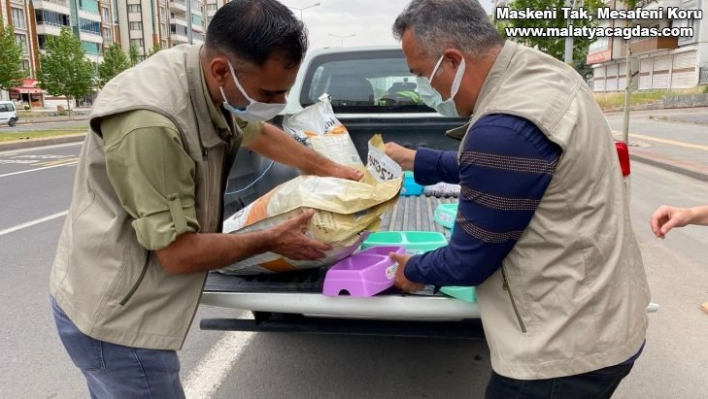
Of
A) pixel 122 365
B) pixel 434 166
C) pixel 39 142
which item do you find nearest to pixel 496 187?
pixel 434 166

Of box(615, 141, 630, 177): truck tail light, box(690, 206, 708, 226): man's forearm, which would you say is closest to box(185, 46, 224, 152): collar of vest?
box(690, 206, 708, 226): man's forearm

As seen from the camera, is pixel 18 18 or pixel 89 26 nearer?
pixel 18 18

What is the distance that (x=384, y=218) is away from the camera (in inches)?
141

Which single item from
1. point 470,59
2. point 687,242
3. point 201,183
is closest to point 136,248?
point 201,183

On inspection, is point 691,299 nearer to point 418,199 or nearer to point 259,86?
point 418,199

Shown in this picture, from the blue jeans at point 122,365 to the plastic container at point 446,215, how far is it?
1.86 m

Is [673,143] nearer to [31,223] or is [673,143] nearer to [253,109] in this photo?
[31,223]

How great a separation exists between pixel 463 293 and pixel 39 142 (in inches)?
794

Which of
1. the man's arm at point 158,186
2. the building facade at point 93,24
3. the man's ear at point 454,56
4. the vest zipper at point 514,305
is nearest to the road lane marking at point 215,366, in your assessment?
the man's arm at point 158,186

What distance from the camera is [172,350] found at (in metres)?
1.73

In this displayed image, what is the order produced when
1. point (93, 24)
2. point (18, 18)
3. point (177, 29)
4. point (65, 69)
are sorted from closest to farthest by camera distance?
point (65, 69) → point (18, 18) → point (93, 24) → point (177, 29)

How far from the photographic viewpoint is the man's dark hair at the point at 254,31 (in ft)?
5.40

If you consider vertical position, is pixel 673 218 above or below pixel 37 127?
above

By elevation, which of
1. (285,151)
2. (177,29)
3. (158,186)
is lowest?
(285,151)
